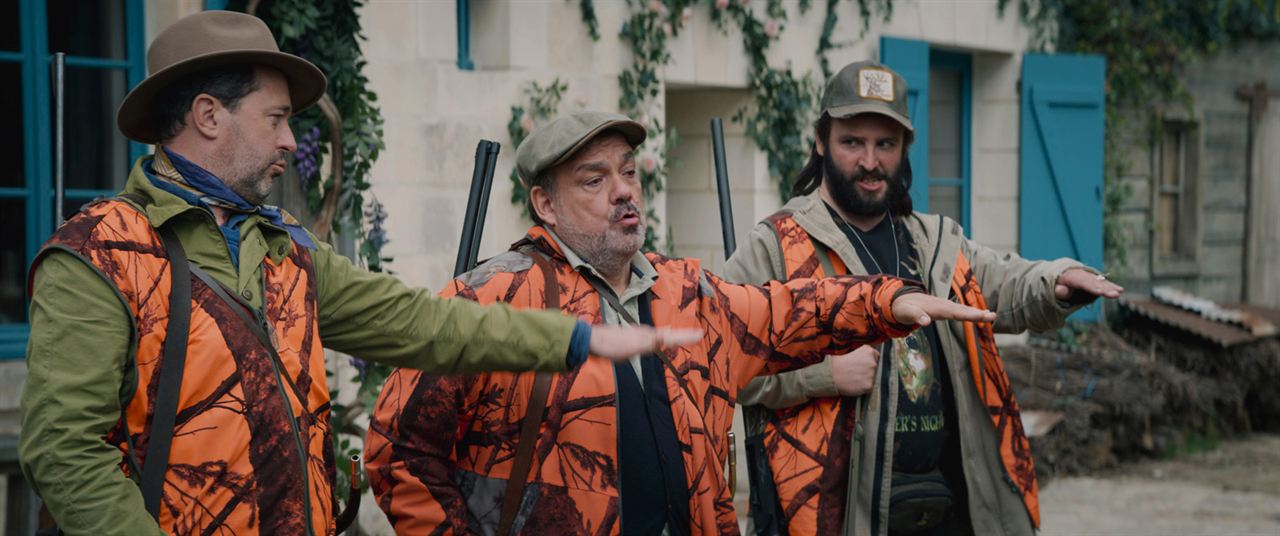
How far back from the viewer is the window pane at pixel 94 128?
5.04 metres

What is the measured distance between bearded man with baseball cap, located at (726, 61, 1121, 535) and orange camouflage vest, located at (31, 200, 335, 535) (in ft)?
4.59

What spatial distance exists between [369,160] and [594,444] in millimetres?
2502

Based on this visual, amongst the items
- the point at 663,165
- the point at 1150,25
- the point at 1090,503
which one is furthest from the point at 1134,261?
the point at 663,165

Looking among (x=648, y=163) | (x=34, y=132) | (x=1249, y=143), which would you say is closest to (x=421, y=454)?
(x=34, y=132)

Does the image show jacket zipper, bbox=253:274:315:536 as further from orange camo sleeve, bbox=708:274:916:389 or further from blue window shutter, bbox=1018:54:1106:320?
blue window shutter, bbox=1018:54:1106:320

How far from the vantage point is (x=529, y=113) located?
611 cm

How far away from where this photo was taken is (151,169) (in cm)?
249

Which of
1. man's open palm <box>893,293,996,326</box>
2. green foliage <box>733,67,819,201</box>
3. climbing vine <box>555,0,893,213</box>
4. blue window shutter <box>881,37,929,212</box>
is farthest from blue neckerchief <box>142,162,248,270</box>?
blue window shutter <box>881,37,929,212</box>

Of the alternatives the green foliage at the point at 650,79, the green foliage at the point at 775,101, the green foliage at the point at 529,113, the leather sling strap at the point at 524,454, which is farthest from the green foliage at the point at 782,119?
the leather sling strap at the point at 524,454

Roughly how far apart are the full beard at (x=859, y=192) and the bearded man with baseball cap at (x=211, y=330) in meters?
1.42

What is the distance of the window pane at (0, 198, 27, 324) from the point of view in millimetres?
4871

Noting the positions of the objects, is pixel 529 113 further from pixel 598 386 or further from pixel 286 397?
pixel 286 397

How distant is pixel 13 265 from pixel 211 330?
3.01 metres

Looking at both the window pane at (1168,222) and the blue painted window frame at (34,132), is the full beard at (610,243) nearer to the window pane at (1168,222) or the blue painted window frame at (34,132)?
the blue painted window frame at (34,132)
